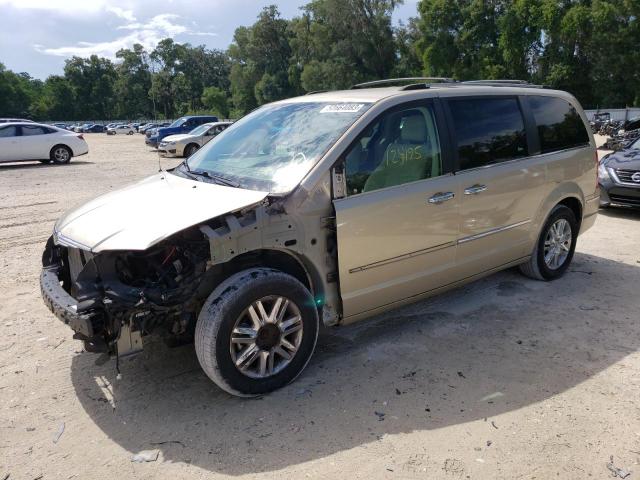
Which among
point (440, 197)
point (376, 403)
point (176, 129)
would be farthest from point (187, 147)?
point (376, 403)

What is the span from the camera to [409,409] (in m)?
3.16

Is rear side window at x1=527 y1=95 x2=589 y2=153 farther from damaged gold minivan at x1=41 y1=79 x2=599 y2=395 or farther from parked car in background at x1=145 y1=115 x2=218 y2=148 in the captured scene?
parked car in background at x1=145 y1=115 x2=218 y2=148

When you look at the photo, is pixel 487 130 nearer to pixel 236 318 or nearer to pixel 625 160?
pixel 236 318

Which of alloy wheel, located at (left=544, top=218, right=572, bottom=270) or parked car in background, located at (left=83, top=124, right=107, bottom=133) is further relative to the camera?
parked car in background, located at (left=83, top=124, right=107, bottom=133)

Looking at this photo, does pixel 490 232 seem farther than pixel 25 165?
No

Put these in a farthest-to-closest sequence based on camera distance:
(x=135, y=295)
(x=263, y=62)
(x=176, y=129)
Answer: (x=263, y=62)
(x=176, y=129)
(x=135, y=295)

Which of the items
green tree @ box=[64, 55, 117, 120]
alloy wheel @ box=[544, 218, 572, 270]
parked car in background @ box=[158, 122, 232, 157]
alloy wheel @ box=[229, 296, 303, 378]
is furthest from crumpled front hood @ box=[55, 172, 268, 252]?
green tree @ box=[64, 55, 117, 120]

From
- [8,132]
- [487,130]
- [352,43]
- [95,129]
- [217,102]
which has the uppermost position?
[352,43]

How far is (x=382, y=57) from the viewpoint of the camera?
6284 centimetres

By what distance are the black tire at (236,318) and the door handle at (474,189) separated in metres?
1.61

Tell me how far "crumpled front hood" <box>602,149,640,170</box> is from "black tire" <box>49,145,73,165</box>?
16.6m

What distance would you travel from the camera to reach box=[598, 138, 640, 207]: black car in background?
7941 millimetres

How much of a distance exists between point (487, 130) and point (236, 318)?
268 cm

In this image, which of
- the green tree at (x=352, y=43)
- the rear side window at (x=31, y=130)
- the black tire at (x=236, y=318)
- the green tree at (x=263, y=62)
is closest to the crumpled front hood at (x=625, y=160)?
the black tire at (x=236, y=318)
